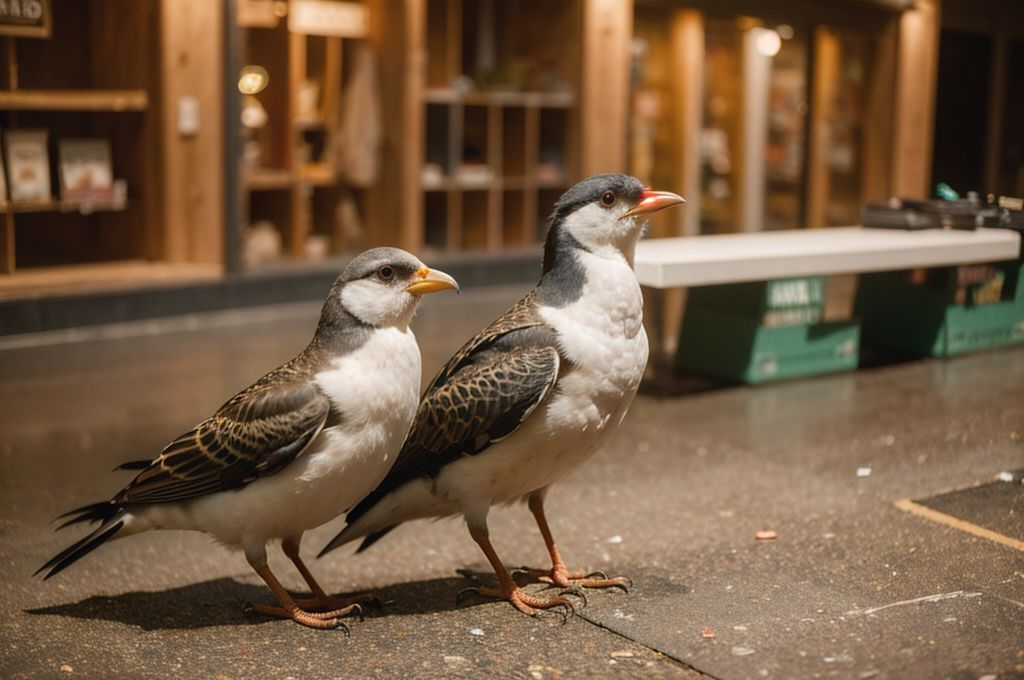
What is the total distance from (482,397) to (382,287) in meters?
0.42

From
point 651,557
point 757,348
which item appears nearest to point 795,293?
point 757,348

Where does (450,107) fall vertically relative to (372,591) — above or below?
above

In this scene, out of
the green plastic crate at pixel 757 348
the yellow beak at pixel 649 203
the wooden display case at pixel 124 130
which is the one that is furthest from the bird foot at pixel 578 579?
the wooden display case at pixel 124 130

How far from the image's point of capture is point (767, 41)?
11234 millimetres

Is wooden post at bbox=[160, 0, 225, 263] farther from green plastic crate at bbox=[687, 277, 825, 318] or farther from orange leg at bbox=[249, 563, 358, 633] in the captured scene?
orange leg at bbox=[249, 563, 358, 633]

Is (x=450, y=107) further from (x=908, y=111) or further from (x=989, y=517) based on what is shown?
(x=989, y=517)

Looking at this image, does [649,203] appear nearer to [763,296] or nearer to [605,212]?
[605,212]

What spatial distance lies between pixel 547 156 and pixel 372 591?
6.87m

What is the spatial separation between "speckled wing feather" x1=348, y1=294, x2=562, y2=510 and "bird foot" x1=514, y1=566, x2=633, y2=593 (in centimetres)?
51

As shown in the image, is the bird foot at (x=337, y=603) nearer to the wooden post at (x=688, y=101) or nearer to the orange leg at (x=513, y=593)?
the orange leg at (x=513, y=593)

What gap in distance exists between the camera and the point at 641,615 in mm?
3404

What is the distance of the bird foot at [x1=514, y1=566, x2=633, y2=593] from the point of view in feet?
11.9

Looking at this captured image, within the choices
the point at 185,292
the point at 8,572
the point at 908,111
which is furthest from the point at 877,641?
the point at 908,111

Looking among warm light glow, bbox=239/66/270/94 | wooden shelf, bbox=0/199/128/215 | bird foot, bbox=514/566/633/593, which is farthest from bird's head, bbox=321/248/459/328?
warm light glow, bbox=239/66/270/94
